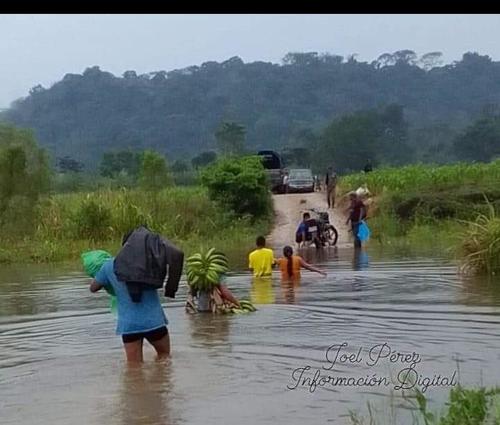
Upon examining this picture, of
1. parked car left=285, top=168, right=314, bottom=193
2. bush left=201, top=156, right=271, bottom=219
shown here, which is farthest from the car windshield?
bush left=201, top=156, right=271, bottom=219

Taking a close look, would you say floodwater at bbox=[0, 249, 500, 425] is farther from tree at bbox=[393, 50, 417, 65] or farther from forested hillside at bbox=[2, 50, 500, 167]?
tree at bbox=[393, 50, 417, 65]

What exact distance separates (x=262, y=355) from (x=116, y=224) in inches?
832

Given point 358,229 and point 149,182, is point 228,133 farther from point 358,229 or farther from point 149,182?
point 358,229

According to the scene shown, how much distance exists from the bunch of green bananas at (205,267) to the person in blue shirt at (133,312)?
299 centimetres

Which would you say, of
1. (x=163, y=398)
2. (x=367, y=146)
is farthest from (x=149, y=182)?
(x=367, y=146)

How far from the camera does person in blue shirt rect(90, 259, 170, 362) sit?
8.51 meters

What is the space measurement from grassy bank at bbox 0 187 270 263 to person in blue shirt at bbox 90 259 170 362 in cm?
1764

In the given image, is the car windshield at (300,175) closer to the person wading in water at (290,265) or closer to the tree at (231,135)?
the tree at (231,135)

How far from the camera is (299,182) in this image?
47.3 meters

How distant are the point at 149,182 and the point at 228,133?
29.8m

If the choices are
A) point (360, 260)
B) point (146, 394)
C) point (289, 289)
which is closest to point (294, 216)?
point (360, 260)

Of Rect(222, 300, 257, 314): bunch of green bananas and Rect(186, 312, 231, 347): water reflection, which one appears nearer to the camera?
Rect(186, 312, 231, 347): water reflection

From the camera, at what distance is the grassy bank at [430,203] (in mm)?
29219

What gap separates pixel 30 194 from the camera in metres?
31.1
